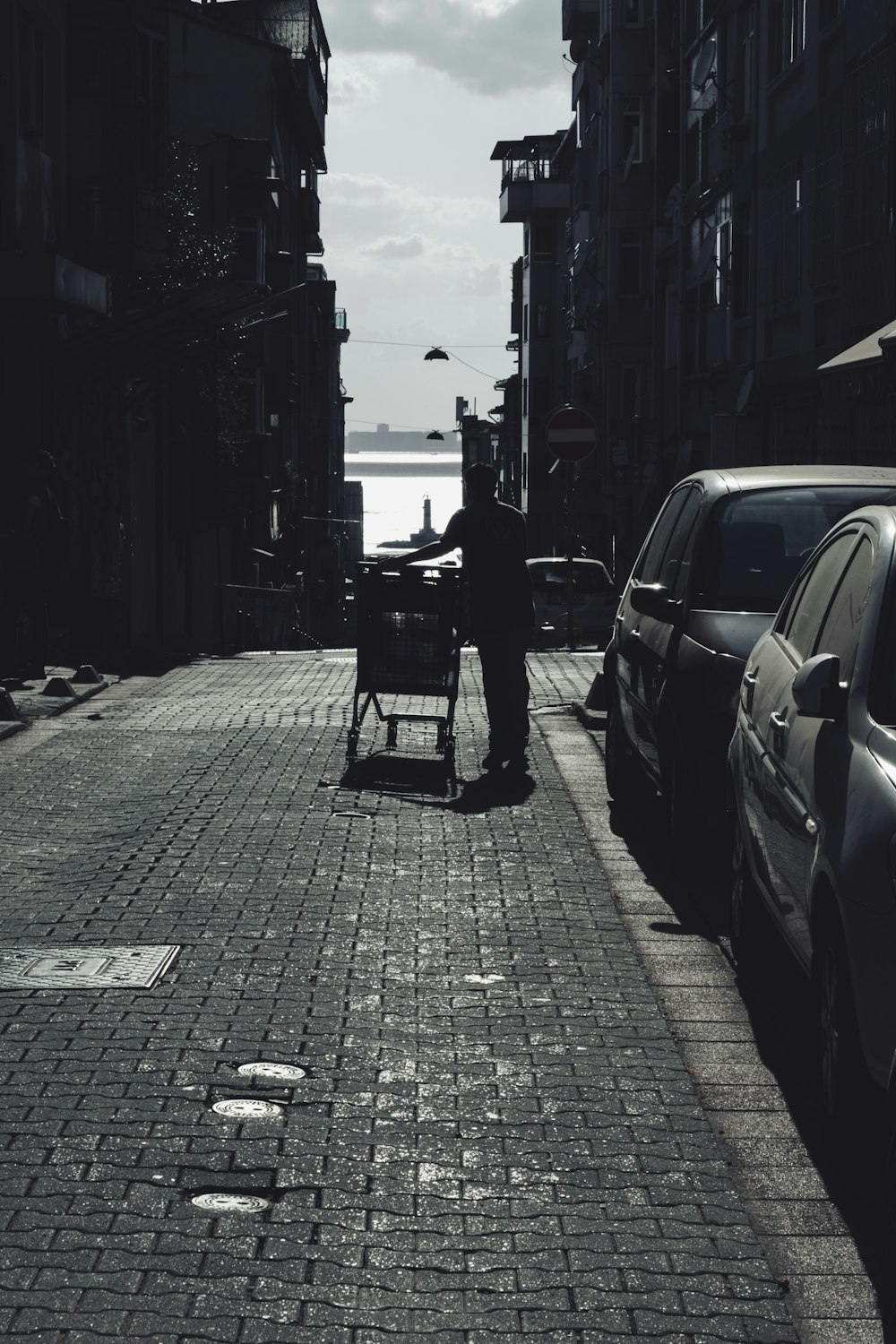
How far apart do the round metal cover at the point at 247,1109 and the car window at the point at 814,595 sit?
87.6 inches

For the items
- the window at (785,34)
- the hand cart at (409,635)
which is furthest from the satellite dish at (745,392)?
the hand cart at (409,635)

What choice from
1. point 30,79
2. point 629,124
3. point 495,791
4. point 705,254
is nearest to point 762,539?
point 495,791

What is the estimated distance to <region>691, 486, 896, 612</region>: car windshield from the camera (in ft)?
30.4

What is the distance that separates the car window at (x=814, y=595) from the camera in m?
6.40

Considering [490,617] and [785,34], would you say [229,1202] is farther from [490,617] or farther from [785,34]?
[785,34]

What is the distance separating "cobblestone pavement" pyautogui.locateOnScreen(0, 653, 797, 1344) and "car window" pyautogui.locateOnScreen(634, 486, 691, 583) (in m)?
1.39

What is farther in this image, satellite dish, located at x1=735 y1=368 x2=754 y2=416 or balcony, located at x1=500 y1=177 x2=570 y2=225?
balcony, located at x1=500 y1=177 x2=570 y2=225

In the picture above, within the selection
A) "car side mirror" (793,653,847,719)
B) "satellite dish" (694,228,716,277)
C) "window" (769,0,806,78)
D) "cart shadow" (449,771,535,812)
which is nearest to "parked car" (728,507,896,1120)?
"car side mirror" (793,653,847,719)

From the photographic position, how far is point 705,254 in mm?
36531

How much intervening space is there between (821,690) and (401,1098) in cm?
157

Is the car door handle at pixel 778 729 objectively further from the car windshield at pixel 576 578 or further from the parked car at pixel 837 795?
the car windshield at pixel 576 578

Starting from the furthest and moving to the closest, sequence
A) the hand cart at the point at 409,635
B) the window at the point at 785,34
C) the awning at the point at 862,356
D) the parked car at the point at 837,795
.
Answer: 1. the window at the point at 785,34
2. the awning at the point at 862,356
3. the hand cart at the point at 409,635
4. the parked car at the point at 837,795

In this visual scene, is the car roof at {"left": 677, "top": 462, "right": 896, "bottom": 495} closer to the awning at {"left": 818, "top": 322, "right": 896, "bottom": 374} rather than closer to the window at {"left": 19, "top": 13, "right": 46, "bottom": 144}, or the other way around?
the awning at {"left": 818, "top": 322, "right": 896, "bottom": 374}

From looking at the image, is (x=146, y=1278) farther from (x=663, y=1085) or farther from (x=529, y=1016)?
(x=529, y=1016)
